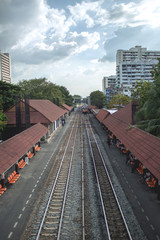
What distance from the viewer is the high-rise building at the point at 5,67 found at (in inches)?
6585

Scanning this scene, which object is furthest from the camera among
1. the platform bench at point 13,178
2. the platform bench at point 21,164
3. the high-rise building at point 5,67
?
the high-rise building at point 5,67

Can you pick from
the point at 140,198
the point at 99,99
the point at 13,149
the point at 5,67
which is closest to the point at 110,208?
the point at 140,198

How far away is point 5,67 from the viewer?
571 feet

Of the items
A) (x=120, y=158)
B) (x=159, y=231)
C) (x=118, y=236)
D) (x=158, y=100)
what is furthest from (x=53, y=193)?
(x=158, y=100)

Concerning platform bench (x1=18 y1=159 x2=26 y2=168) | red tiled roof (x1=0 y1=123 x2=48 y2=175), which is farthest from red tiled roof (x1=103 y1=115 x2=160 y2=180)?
platform bench (x1=18 y1=159 x2=26 y2=168)

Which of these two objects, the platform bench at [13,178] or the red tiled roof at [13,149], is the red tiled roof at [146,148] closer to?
the red tiled roof at [13,149]

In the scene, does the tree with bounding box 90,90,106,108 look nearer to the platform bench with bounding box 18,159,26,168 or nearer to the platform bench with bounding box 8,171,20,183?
the platform bench with bounding box 18,159,26,168

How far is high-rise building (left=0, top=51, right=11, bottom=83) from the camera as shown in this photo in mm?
167250

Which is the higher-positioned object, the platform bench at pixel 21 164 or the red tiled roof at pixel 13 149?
the red tiled roof at pixel 13 149

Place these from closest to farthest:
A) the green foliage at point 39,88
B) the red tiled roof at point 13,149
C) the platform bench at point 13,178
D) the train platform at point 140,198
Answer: the train platform at point 140,198 < the red tiled roof at point 13,149 < the platform bench at point 13,178 < the green foliage at point 39,88

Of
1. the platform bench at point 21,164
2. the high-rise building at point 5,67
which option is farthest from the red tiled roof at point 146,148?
the high-rise building at point 5,67

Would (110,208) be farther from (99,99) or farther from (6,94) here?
(99,99)

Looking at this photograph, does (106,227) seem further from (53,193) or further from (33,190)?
(33,190)

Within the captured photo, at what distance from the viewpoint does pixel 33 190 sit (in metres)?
13.3
